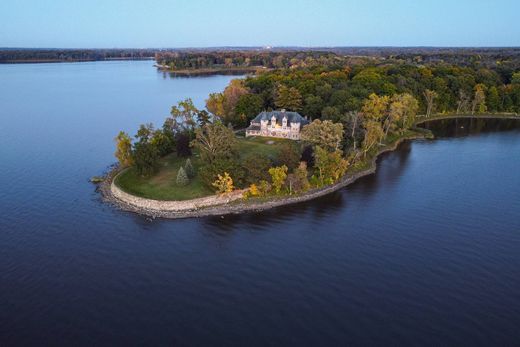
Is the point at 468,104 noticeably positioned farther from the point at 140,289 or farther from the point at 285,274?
the point at 140,289

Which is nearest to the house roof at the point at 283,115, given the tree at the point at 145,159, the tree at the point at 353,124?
the tree at the point at 353,124

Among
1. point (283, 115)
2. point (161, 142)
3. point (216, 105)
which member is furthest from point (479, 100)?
point (161, 142)

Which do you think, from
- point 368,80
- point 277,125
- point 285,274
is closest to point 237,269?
point 285,274

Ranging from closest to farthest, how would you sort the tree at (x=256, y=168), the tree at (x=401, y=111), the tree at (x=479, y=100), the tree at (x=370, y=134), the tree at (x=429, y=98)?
the tree at (x=256, y=168), the tree at (x=370, y=134), the tree at (x=401, y=111), the tree at (x=429, y=98), the tree at (x=479, y=100)

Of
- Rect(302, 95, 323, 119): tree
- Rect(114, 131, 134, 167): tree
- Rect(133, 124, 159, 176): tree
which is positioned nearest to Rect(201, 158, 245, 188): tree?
Rect(133, 124, 159, 176): tree

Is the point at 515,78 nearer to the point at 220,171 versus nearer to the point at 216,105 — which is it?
the point at 216,105

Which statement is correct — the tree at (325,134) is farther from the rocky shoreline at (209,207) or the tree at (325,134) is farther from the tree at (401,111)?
the tree at (401,111)
